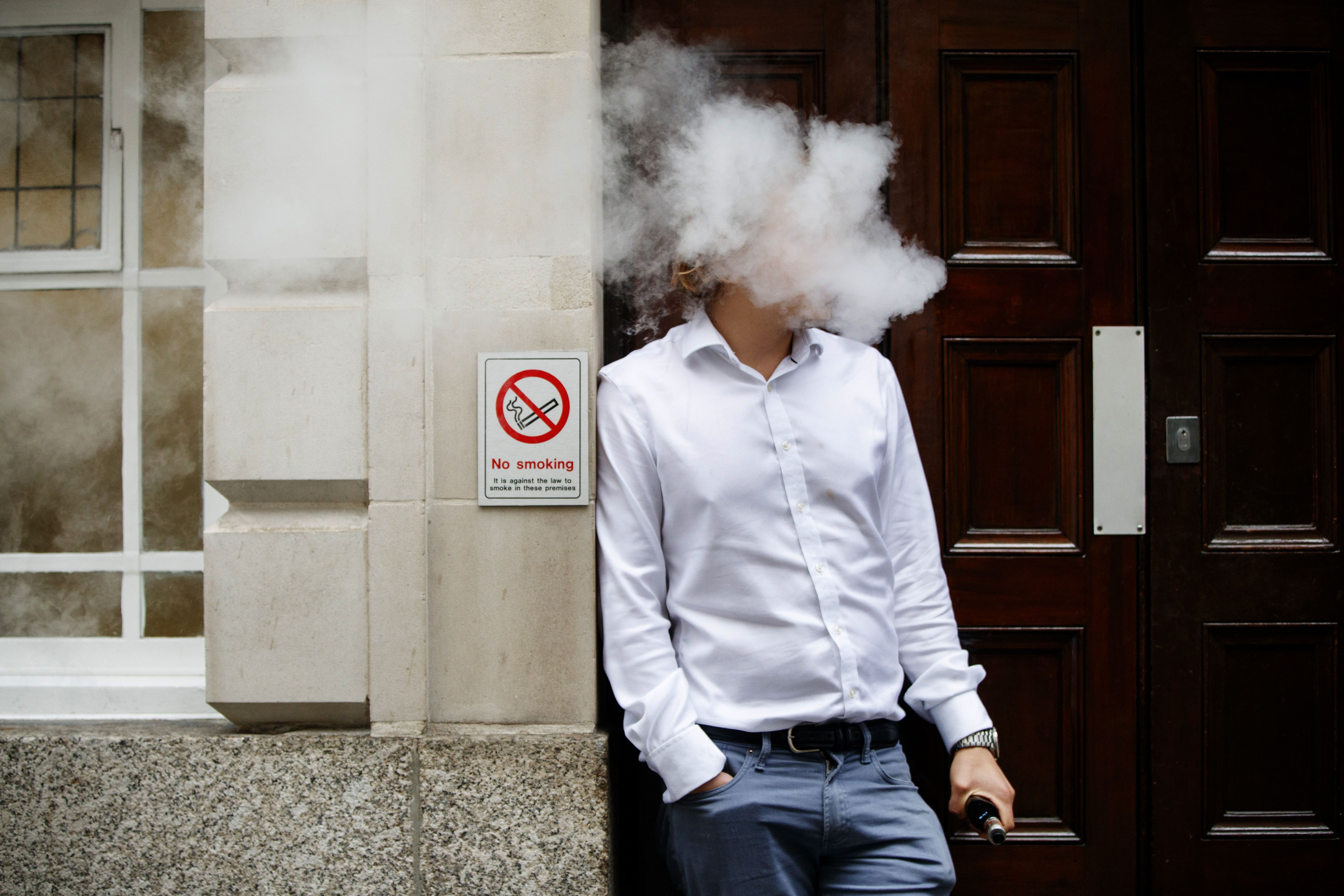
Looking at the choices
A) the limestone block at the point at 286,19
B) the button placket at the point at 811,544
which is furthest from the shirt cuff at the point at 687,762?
the limestone block at the point at 286,19

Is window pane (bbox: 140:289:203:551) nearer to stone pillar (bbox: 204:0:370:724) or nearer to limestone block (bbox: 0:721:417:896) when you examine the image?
stone pillar (bbox: 204:0:370:724)

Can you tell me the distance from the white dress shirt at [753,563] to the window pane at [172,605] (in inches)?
61.3

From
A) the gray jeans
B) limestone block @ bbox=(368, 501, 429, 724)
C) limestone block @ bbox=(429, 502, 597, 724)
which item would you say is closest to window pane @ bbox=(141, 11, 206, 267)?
limestone block @ bbox=(368, 501, 429, 724)

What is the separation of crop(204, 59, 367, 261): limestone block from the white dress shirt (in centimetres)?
96

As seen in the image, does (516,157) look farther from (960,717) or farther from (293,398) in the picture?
(960,717)

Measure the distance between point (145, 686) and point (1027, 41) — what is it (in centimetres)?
361

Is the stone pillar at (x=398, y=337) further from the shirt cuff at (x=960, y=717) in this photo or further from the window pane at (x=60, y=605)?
the shirt cuff at (x=960, y=717)

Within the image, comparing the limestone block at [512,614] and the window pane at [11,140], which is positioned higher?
the window pane at [11,140]

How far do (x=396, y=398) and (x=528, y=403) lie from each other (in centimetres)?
38

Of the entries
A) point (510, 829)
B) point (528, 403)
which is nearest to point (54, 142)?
point (528, 403)

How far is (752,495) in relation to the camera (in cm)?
225

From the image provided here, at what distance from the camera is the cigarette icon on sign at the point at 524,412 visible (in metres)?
2.51

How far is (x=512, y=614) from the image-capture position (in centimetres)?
254

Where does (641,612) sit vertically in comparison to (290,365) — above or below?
below
